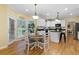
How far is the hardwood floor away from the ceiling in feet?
1.83

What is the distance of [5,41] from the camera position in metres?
2.51

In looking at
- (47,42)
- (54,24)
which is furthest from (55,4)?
(47,42)

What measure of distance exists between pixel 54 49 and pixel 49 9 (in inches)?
34.4

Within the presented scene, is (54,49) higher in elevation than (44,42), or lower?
lower

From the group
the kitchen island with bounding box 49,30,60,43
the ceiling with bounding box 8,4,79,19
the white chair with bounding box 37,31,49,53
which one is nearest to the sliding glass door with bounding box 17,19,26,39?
the ceiling with bounding box 8,4,79,19

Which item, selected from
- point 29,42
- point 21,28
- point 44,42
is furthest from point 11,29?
point 44,42

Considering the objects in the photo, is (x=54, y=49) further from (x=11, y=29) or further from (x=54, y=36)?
(x=11, y=29)

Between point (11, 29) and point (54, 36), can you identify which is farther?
point (54, 36)

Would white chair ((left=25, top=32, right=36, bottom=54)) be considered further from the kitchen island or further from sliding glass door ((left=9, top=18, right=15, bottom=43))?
the kitchen island

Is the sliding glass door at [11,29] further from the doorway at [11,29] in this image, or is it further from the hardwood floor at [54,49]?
the hardwood floor at [54,49]

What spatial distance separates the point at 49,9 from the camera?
2.57 metres

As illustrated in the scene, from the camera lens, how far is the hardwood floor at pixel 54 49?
2557 mm
